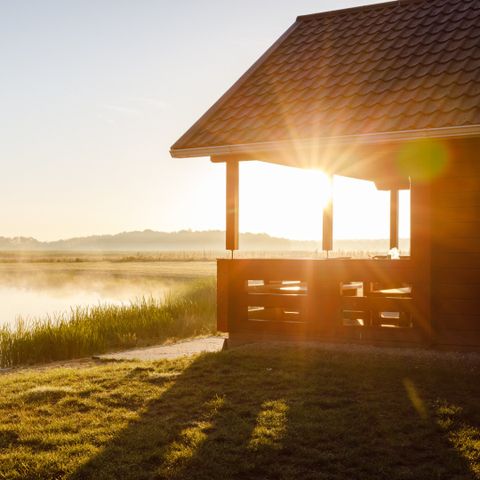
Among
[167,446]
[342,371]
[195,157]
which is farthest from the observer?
[195,157]

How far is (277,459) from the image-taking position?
6.17 m

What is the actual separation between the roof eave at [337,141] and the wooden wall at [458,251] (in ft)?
2.83

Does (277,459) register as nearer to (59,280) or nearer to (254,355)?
(254,355)

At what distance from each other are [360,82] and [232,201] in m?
2.77

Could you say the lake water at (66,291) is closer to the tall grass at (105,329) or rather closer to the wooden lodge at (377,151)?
the tall grass at (105,329)

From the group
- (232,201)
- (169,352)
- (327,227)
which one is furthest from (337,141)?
(169,352)

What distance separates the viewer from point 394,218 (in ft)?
53.1

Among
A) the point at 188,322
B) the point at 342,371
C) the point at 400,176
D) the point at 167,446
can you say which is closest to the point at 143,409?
the point at 167,446

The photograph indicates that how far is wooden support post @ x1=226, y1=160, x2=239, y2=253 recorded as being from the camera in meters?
11.7

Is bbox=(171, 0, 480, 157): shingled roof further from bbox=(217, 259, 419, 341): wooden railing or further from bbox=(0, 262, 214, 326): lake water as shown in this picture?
bbox=(0, 262, 214, 326): lake water

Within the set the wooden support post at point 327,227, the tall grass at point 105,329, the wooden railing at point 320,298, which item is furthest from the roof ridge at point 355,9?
the tall grass at point 105,329

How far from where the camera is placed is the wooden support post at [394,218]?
52.4 feet

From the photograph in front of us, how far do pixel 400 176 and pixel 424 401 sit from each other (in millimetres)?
7656

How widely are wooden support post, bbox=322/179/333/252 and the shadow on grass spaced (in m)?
4.80
